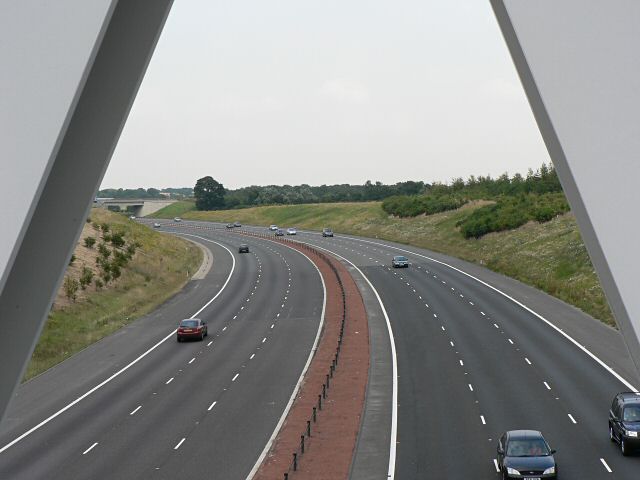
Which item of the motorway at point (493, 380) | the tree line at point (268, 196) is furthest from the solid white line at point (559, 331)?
the tree line at point (268, 196)

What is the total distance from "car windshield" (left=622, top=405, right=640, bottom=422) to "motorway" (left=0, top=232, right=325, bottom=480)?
9.49 m

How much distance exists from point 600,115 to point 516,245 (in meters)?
64.8

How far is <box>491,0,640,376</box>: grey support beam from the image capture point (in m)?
3.60

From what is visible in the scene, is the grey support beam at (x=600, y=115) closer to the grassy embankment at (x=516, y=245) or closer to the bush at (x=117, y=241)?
the grassy embankment at (x=516, y=245)

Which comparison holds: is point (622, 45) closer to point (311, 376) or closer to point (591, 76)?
point (591, 76)

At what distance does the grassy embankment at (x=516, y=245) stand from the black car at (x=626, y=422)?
18.4 meters

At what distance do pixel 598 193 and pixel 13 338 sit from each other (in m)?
3.54

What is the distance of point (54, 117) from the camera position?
3.88 m

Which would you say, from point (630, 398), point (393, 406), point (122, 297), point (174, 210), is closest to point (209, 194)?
point (174, 210)

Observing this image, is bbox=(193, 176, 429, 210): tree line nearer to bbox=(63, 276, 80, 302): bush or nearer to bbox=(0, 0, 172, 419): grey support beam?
bbox=(63, 276, 80, 302): bush

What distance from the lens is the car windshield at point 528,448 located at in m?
17.5

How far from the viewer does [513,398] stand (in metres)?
24.6

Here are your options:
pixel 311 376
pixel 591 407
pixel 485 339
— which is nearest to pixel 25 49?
pixel 591 407

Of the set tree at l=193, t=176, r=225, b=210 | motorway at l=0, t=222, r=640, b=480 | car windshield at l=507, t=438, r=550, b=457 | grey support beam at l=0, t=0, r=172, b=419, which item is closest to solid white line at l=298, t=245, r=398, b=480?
motorway at l=0, t=222, r=640, b=480
